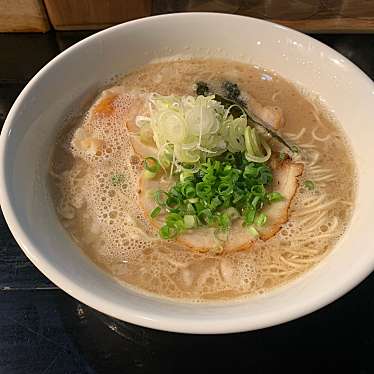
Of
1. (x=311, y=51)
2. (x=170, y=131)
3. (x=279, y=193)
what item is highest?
(x=311, y=51)

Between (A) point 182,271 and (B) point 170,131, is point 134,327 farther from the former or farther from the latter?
(B) point 170,131

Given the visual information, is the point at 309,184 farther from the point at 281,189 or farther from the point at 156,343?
the point at 156,343

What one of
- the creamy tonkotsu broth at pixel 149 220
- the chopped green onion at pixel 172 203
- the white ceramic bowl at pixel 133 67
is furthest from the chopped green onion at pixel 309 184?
the chopped green onion at pixel 172 203

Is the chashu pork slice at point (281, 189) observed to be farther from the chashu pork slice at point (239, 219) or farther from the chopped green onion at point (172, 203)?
the chopped green onion at point (172, 203)

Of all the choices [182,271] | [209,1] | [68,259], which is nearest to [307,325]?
[182,271]

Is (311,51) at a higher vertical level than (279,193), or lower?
higher
